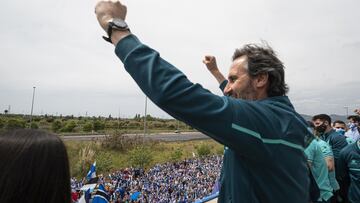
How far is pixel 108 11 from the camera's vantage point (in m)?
1.34

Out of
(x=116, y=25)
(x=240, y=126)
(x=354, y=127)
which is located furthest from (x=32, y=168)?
(x=354, y=127)

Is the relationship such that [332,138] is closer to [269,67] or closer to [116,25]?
[269,67]

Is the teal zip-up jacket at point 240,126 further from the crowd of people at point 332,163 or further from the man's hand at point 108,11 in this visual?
the crowd of people at point 332,163

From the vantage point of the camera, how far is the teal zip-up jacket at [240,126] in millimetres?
1210

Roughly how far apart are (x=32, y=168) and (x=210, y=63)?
1.51m

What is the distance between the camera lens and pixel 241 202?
140 centimetres

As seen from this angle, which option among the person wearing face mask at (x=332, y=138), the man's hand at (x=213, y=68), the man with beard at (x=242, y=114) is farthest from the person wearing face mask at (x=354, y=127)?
the man with beard at (x=242, y=114)

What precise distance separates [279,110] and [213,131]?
1.26 feet

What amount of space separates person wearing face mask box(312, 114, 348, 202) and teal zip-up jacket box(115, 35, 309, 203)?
15.9 ft

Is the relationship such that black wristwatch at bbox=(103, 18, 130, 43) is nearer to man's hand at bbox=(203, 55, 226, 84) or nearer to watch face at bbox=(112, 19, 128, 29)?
watch face at bbox=(112, 19, 128, 29)

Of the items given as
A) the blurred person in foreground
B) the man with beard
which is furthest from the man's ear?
the blurred person in foreground

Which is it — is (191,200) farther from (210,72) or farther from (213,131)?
(213,131)

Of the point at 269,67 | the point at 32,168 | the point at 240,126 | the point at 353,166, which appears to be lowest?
the point at 353,166

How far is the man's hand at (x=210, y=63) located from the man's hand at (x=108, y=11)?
1.12 m
